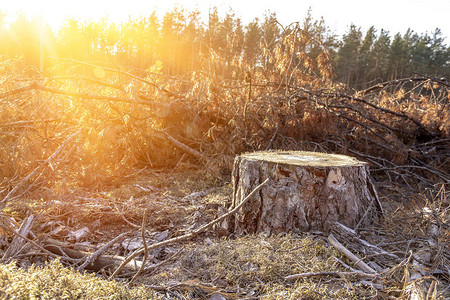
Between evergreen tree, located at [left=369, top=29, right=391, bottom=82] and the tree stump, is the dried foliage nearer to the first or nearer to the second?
the tree stump

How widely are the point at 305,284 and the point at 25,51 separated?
40192mm

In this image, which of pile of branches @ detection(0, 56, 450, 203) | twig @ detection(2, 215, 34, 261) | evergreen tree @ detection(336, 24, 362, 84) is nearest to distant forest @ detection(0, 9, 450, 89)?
evergreen tree @ detection(336, 24, 362, 84)

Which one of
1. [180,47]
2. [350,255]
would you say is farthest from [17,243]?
[180,47]

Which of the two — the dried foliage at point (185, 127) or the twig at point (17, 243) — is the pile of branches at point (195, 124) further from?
the twig at point (17, 243)

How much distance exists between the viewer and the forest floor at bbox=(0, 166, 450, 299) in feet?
5.76

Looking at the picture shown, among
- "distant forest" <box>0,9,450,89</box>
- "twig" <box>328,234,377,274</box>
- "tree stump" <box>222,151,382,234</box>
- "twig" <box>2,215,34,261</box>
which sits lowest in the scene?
"twig" <box>2,215,34,261</box>

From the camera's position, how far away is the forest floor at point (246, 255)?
1.76m

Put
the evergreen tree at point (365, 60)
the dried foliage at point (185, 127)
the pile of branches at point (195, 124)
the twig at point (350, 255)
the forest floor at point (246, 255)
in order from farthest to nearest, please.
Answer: the evergreen tree at point (365, 60) → the pile of branches at point (195, 124) → the dried foliage at point (185, 127) → the twig at point (350, 255) → the forest floor at point (246, 255)

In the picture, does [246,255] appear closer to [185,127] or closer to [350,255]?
[350,255]

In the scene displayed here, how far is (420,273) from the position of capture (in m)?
1.88

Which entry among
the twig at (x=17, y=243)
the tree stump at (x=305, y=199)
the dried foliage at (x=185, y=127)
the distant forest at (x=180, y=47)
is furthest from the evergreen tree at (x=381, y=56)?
the twig at (x=17, y=243)

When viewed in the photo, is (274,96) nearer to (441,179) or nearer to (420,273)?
(441,179)

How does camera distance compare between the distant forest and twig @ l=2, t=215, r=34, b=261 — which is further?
the distant forest

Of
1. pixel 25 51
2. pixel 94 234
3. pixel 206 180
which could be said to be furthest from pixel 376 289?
pixel 25 51
